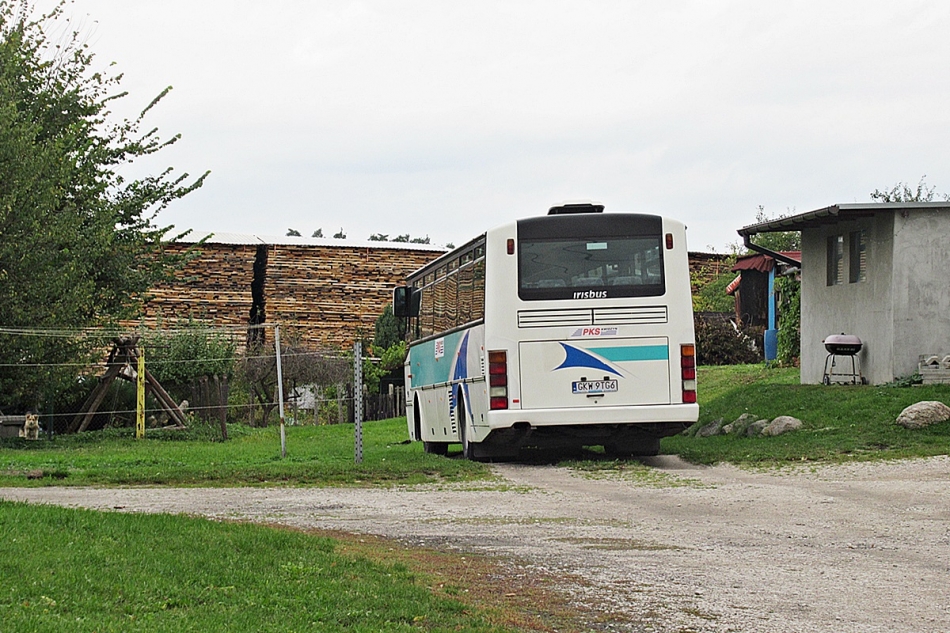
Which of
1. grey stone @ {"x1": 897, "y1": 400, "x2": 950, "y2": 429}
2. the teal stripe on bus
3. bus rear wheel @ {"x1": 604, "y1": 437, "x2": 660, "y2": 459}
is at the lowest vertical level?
bus rear wheel @ {"x1": 604, "y1": 437, "x2": 660, "y2": 459}

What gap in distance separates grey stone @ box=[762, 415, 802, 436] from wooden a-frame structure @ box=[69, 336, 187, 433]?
17615 millimetres

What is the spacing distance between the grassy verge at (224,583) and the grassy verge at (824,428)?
10136 millimetres

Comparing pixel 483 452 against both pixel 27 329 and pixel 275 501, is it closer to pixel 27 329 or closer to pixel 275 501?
pixel 275 501

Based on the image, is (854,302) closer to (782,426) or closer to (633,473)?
(782,426)

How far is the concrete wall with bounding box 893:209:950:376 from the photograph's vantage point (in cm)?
2322

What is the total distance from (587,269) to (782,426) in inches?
211

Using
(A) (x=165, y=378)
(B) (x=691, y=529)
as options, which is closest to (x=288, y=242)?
(A) (x=165, y=378)

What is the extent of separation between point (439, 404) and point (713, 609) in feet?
47.6

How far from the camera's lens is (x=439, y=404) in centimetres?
2180

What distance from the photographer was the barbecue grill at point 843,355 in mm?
24500

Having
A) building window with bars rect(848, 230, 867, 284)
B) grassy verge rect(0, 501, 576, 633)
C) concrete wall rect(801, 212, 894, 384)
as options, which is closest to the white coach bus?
concrete wall rect(801, 212, 894, 384)

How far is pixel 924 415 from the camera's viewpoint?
63.6 ft

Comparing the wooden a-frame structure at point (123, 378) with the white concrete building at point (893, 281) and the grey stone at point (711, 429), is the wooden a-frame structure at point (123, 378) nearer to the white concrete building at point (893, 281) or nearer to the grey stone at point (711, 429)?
the grey stone at point (711, 429)

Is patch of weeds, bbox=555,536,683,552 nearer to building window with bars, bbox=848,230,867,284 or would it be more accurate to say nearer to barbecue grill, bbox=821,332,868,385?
barbecue grill, bbox=821,332,868,385
